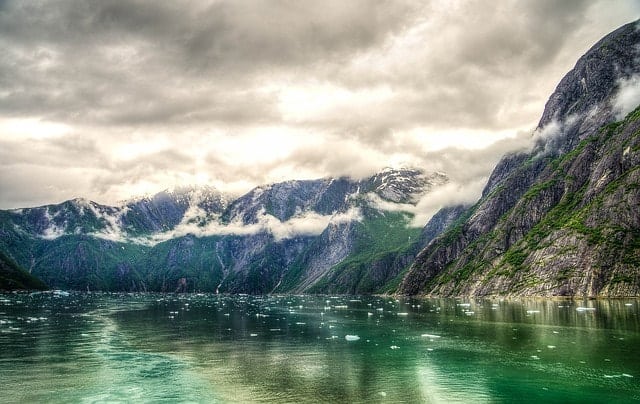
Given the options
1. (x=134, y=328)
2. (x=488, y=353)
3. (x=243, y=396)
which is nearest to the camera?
(x=243, y=396)

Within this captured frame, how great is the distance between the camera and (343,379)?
154ft

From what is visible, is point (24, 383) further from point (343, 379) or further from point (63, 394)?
point (343, 379)

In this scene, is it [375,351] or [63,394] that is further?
[375,351]

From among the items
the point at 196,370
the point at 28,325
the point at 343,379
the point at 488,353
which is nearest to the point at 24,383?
the point at 196,370

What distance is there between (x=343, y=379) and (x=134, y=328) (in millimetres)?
68456

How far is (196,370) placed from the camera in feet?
175

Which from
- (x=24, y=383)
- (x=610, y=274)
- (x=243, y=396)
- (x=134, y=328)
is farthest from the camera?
(x=610, y=274)

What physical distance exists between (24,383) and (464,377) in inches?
1690

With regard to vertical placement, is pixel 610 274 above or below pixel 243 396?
above

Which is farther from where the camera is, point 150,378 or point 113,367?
point 113,367

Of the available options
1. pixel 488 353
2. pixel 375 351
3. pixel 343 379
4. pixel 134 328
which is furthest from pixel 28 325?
pixel 488 353

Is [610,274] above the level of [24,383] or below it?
above

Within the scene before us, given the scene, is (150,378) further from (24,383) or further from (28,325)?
(28,325)

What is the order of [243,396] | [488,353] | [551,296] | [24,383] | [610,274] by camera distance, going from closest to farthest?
[243,396], [24,383], [488,353], [610,274], [551,296]
